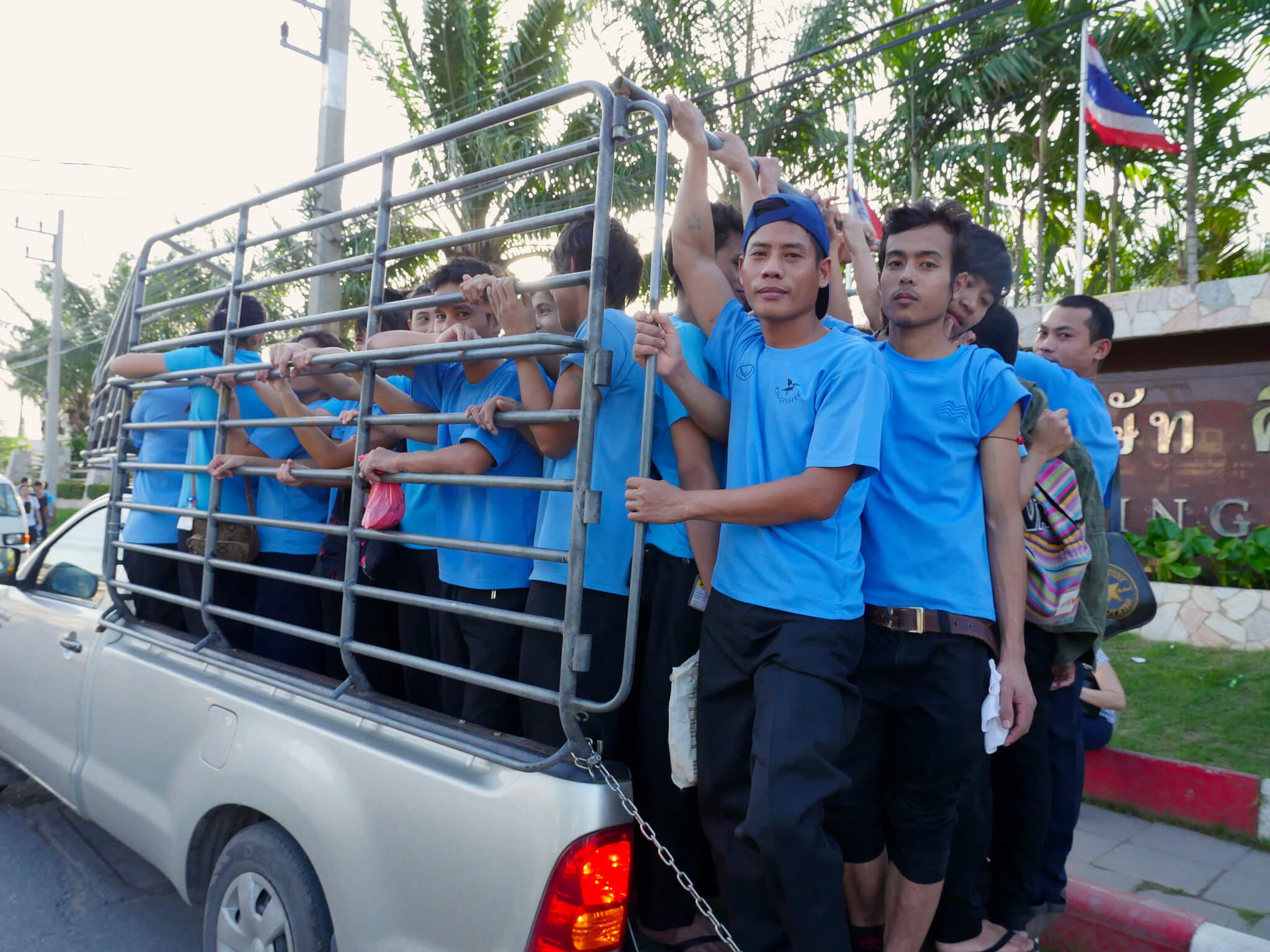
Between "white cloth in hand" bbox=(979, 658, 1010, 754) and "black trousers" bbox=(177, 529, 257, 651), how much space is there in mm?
2269

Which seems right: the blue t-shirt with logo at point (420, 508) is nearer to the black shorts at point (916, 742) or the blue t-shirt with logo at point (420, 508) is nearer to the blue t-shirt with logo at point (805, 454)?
the blue t-shirt with logo at point (805, 454)

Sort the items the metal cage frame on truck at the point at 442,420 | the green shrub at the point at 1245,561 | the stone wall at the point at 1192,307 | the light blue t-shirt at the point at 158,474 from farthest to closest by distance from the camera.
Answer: the stone wall at the point at 1192,307
the green shrub at the point at 1245,561
the light blue t-shirt at the point at 158,474
the metal cage frame on truck at the point at 442,420

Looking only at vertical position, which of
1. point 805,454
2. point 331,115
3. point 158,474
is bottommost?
point 158,474

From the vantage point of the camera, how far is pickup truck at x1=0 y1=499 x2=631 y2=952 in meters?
1.72

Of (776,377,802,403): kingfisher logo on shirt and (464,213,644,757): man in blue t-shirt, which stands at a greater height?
(776,377,802,403): kingfisher logo on shirt

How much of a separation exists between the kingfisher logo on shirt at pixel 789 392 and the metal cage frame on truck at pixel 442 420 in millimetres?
289

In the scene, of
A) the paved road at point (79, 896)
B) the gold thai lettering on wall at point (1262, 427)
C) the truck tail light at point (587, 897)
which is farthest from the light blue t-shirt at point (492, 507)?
the gold thai lettering on wall at point (1262, 427)

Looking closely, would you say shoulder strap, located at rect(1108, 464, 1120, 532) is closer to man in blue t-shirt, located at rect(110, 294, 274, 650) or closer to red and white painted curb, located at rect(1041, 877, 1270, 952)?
red and white painted curb, located at rect(1041, 877, 1270, 952)

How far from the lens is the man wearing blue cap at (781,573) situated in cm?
176

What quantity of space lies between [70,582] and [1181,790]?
15.7 feet

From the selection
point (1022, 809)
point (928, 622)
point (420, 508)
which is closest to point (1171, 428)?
point (1022, 809)

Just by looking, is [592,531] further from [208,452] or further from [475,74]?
[475,74]

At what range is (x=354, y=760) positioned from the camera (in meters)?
2.03

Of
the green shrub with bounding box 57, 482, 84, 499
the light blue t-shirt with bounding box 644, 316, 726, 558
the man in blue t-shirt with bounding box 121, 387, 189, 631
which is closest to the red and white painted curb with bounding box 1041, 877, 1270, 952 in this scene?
the light blue t-shirt with bounding box 644, 316, 726, 558
